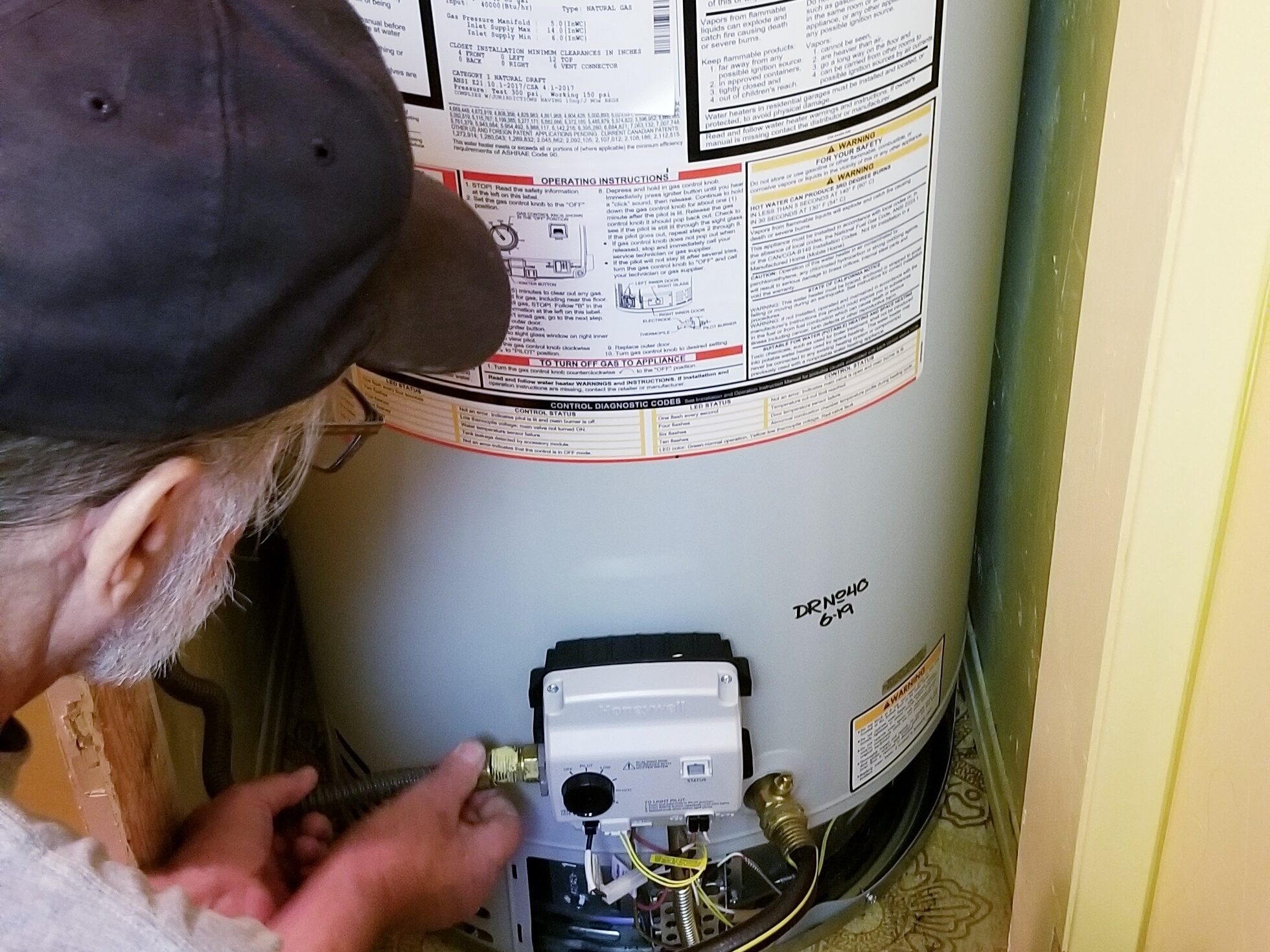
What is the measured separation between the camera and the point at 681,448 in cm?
69

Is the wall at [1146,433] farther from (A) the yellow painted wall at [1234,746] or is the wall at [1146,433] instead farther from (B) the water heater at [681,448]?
(B) the water heater at [681,448]

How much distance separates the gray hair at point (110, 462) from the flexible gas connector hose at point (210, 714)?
320mm

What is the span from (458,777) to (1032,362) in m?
0.48

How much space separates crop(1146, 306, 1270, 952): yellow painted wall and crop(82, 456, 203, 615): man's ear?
409 mm

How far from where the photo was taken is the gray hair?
460 mm

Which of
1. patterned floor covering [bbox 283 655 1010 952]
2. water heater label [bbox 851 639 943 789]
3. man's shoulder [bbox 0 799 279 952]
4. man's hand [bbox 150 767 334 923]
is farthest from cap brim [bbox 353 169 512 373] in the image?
patterned floor covering [bbox 283 655 1010 952]

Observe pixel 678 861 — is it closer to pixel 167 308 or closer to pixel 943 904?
pixel 943 904

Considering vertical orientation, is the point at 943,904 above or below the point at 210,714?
below

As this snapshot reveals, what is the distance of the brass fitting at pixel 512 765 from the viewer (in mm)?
833

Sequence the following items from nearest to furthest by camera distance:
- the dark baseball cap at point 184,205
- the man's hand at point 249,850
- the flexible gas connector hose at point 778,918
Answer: the dark baseball cap at point 184,205
the man's hand at point 249,850
the flexible gas connector hose at point 778,918

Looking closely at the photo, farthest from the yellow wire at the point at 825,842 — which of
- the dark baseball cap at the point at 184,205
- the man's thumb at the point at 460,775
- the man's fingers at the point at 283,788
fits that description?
the dark baseball cap at the point at 184,205

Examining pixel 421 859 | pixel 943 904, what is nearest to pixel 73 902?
pixel 421 859

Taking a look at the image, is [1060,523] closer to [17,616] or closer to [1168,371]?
[1168,371]

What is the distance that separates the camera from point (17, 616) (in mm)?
509
